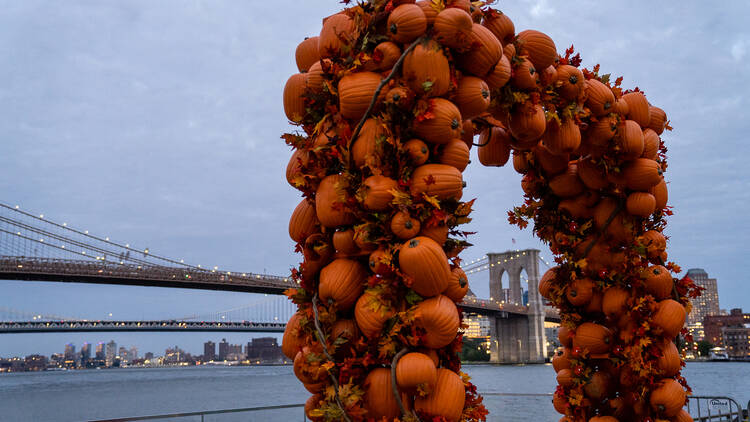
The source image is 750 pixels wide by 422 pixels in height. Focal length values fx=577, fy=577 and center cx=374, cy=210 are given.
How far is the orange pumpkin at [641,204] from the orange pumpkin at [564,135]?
82 cm

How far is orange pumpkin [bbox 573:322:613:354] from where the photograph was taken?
13.0 ft

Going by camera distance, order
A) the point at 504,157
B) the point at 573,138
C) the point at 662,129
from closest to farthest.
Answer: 1. the point at 573,138
2. the point at 504,157
3. the point at 662,129

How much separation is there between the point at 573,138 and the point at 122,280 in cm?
3297

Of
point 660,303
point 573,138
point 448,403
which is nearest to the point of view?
point 448,403

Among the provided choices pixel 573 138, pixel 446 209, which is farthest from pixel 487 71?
pixel 573 138

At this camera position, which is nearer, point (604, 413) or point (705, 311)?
point (604, 413)

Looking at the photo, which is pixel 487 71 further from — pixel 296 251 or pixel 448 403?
pixel 448 403

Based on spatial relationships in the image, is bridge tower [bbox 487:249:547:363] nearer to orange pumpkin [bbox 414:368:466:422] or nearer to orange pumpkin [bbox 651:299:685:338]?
orange pumpkin [bbox 651:299:685:338]

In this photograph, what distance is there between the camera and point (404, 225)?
85.2 inches

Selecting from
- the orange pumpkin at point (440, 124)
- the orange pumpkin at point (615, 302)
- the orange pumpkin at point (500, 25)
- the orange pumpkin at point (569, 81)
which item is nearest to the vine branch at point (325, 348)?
the orange pumpkin at point (440, 124)

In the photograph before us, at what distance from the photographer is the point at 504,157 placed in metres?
3.62

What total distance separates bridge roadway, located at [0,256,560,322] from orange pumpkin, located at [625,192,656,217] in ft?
81.6

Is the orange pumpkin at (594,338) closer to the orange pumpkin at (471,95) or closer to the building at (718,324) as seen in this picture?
the orange pumpkin at (471,95)

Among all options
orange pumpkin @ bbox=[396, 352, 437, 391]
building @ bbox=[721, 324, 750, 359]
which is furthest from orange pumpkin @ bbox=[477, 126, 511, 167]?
building @ bbox=[721, 324, 750, 359]
